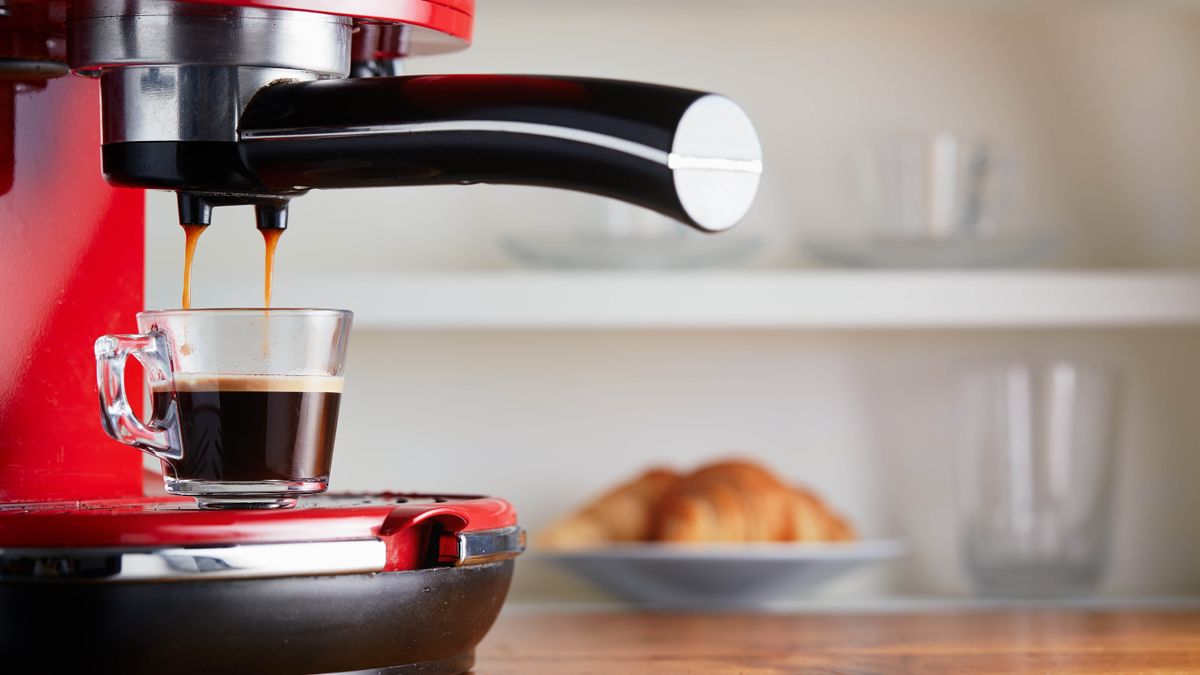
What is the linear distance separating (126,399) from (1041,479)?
36.2 inches

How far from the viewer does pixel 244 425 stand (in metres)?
0.59

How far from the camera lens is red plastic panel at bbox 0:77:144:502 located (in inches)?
24.3

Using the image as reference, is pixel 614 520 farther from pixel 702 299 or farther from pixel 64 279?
pixel 64 279

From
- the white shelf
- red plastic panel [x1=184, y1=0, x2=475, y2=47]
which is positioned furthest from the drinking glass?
red plastic panel [x1=184, y1=0, x2=475, y2=47]

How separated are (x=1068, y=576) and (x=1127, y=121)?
1.46ft

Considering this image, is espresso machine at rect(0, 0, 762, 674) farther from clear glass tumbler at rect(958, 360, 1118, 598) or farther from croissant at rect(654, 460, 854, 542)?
clear glass tumbler at rect(958, 360, 1118, 598)

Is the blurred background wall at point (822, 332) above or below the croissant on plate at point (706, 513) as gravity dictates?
above

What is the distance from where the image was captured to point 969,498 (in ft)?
4.33

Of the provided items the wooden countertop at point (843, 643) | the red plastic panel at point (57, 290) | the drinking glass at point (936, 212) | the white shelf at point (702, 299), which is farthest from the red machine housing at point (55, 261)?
the drinking glass at point (936, 212)

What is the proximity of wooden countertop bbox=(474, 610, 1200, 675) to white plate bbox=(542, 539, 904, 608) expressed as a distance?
3.8 inches

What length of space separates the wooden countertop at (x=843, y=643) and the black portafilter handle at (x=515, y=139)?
263 millimetres

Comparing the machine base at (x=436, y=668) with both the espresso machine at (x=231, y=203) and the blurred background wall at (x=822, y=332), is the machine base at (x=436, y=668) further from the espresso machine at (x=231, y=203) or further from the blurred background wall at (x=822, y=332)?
the blurred background wall at (x=822, y=332)

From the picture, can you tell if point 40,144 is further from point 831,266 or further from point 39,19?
point 831,266

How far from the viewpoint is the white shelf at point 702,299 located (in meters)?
1.21
